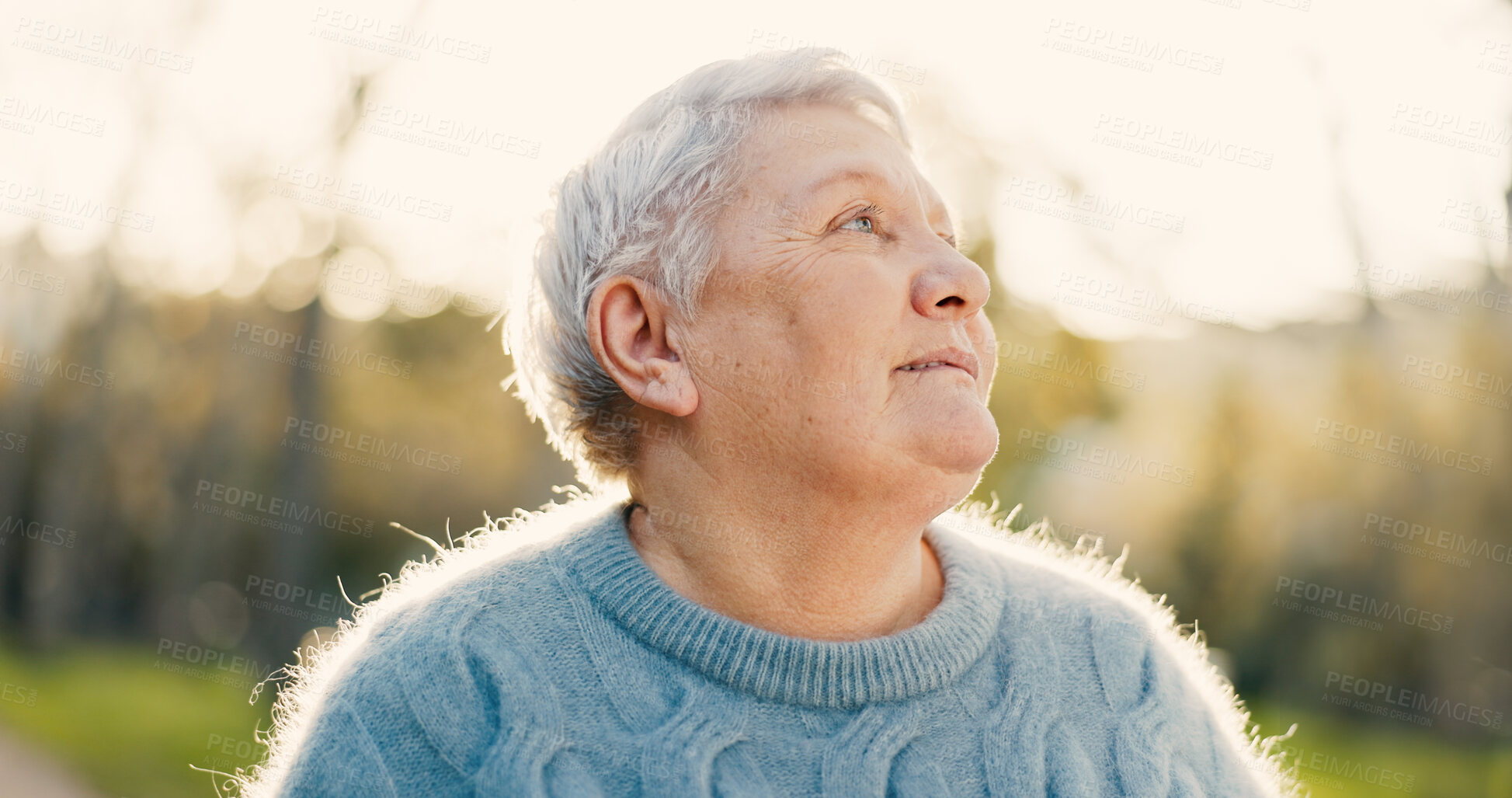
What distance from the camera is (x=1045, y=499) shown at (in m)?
8.66

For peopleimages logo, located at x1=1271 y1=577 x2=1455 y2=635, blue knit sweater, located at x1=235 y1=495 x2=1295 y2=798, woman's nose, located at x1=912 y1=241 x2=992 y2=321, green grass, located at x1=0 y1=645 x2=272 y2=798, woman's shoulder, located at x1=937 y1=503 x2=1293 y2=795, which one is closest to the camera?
blue knit sweater, located at x1=235 y1=495 x2=1295 y2=798

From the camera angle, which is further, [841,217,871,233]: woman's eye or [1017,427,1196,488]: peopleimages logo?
[1017,427,1196,488]: peopleimages logo

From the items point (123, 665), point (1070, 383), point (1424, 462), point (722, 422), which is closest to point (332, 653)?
point (722, 422)

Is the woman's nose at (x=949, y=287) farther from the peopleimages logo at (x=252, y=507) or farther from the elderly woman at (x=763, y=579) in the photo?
the peopleimages logo at (x=252, y=507)

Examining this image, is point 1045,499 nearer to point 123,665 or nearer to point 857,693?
point 857,693

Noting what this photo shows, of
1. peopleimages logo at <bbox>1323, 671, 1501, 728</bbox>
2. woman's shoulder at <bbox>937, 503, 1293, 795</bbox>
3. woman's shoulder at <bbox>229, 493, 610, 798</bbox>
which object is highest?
woman's shoulder at <bbox>229, 493, 610, 798</bbox>

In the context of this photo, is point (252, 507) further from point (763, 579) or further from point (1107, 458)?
point (763, 579)

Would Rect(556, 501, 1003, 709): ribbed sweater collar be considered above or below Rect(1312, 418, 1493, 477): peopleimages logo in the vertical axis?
above

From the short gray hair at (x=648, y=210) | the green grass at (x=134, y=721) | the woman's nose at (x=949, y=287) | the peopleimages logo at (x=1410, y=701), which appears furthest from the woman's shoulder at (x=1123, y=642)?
the peopleimages logo at (x=1410, y=701)

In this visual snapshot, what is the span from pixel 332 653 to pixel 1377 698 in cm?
816

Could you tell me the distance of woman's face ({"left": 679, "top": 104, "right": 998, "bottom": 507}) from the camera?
5.63 ft

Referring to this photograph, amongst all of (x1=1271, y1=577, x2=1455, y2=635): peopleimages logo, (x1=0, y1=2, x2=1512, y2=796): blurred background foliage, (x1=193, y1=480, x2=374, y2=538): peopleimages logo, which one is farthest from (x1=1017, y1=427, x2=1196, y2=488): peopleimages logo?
(x1=193, y1=480, x2=374, y2=538): peopleimages logo

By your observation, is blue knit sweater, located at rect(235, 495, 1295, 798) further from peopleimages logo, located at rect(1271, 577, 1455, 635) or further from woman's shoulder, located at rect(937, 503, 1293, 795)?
peopleimages logo, located at rect(1271, 577, 1455, 635)

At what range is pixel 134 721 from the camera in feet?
29.0
